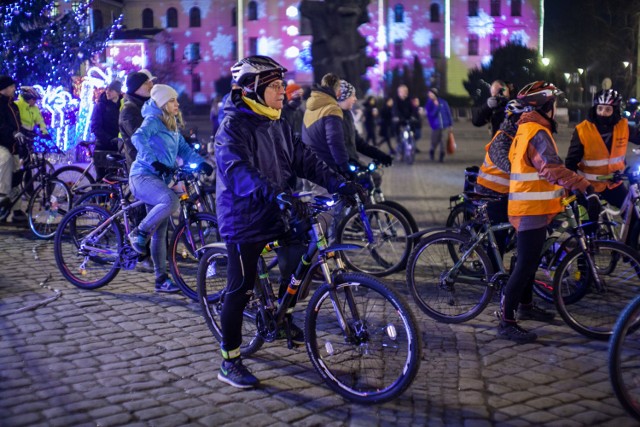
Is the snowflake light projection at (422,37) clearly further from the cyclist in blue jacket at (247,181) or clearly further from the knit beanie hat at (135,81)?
the cyclist in blue jacket at (247,181)

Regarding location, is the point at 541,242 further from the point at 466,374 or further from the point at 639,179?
the point at 639,179

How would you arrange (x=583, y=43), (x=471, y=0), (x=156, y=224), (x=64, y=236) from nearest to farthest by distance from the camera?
(x=156, y=224), (x=64, y=236), (x=583, y=43), (x=471, y=0)

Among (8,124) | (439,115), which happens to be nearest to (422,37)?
(439,115)

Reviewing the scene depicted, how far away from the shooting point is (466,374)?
547cm

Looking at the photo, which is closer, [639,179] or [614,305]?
[614,305]

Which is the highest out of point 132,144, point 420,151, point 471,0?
point 471,0

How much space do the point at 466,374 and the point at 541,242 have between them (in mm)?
1218

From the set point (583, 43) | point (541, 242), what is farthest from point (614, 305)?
point (583, 43)

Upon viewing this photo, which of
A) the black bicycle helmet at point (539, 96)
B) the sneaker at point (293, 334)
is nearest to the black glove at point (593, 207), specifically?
the black bicycle helmet at point (539, 96)

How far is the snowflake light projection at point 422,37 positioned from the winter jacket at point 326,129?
76278 mm

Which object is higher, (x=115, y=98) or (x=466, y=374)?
(x=115, y=98)

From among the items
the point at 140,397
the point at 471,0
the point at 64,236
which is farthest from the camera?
the point at 471,0

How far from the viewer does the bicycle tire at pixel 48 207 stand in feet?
35.6

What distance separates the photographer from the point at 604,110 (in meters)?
7.89
